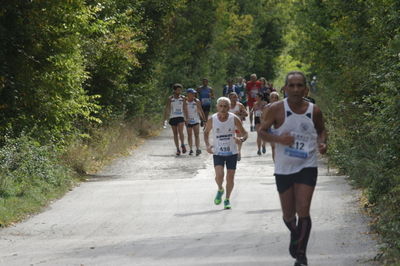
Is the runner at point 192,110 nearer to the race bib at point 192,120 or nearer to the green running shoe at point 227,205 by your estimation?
the race bib at point 192,120

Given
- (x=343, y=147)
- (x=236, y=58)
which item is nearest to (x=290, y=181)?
(x=343, y=147)

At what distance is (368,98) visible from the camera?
42.6ft

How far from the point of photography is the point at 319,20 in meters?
34.9

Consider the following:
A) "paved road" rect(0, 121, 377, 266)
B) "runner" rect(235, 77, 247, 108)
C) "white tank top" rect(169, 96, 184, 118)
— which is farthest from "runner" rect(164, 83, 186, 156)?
"runner" rect(235, 77, 247, 108)

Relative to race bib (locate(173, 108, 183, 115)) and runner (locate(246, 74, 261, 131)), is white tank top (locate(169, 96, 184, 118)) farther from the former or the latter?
runner (locate(246, 74, 261, 131))

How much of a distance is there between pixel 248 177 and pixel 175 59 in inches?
897

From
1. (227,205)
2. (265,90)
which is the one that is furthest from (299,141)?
(265,90)

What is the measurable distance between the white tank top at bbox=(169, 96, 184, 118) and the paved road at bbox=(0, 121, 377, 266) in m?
4.86

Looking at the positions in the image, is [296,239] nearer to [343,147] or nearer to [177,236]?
[177,236]

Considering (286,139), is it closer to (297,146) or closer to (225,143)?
(297,146)

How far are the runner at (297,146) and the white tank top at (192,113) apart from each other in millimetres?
16034

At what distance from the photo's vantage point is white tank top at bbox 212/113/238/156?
A: 49.0 feet

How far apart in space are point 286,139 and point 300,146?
18 cm

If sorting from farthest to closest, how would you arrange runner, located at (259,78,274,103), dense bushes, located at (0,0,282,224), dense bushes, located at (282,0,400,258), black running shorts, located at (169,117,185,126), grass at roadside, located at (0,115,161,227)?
runner, located at (259,78,274,103), black running shorts, located at (169,117,185,126), dense bushes, located at (0,0,282,224), grass at roadside, located at (0,115,161,227), dense bushes, located at (282,0,400,258)
